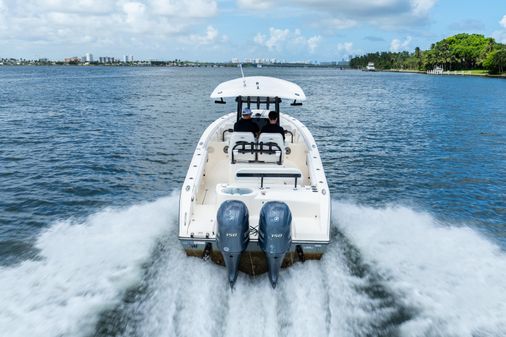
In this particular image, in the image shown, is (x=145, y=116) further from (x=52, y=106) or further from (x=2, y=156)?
(x=2, y=156)

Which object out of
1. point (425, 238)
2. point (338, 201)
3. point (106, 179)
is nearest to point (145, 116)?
point (106, 179)

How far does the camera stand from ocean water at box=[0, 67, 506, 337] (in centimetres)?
514

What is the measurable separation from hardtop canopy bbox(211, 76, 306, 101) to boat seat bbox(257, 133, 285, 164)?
2.82ft

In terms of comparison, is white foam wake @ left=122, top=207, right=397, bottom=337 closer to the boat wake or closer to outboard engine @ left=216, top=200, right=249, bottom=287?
the boat wake

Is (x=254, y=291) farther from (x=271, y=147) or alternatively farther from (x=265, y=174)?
(x=271, y=147)

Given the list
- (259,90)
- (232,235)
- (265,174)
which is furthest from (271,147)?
(232,235)

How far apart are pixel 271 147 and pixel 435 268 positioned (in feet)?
12.2

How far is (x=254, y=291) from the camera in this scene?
5492 millimetres

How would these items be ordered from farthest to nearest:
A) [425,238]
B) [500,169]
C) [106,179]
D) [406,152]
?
[406,152]
[500,169]
[106,179]
[425,238]

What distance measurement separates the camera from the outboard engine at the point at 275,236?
530 cm

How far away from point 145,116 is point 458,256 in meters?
20.3

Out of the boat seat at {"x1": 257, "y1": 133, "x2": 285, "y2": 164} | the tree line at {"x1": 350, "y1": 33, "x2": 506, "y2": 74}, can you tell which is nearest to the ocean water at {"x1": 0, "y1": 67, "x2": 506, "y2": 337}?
the boat seat at {"x1": 257, "y1": 133, "x2": 285, "y2": 164}

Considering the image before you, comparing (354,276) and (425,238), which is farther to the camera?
(425,238)

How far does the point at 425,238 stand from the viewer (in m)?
7.75
